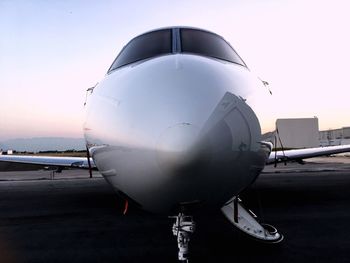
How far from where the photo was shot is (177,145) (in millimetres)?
2609

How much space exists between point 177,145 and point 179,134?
0.09m

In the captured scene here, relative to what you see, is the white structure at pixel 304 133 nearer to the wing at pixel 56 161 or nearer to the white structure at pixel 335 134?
the wing at pixel 56 161

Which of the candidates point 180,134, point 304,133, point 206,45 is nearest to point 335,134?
point 304,133

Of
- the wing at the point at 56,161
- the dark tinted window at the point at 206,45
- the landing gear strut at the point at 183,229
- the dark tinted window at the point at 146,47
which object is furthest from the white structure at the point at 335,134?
the landing gear strut at the point at 183,229

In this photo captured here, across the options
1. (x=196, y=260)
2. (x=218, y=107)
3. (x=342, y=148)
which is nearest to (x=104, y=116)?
(x=218, y=107)

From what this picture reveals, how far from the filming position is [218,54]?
4422 millimetres

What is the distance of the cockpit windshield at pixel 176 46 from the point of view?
4164mm

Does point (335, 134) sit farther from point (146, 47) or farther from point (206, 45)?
point (146, 47)

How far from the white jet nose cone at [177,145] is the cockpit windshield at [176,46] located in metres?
1.55

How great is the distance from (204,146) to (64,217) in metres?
6.91

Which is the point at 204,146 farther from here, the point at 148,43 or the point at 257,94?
the point at 148,43

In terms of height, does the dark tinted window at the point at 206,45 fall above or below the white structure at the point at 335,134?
above

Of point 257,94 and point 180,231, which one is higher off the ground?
point 257,94

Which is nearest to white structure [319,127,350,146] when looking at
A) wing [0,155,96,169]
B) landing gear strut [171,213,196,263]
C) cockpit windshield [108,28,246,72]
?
wing [0,155,96,169]
